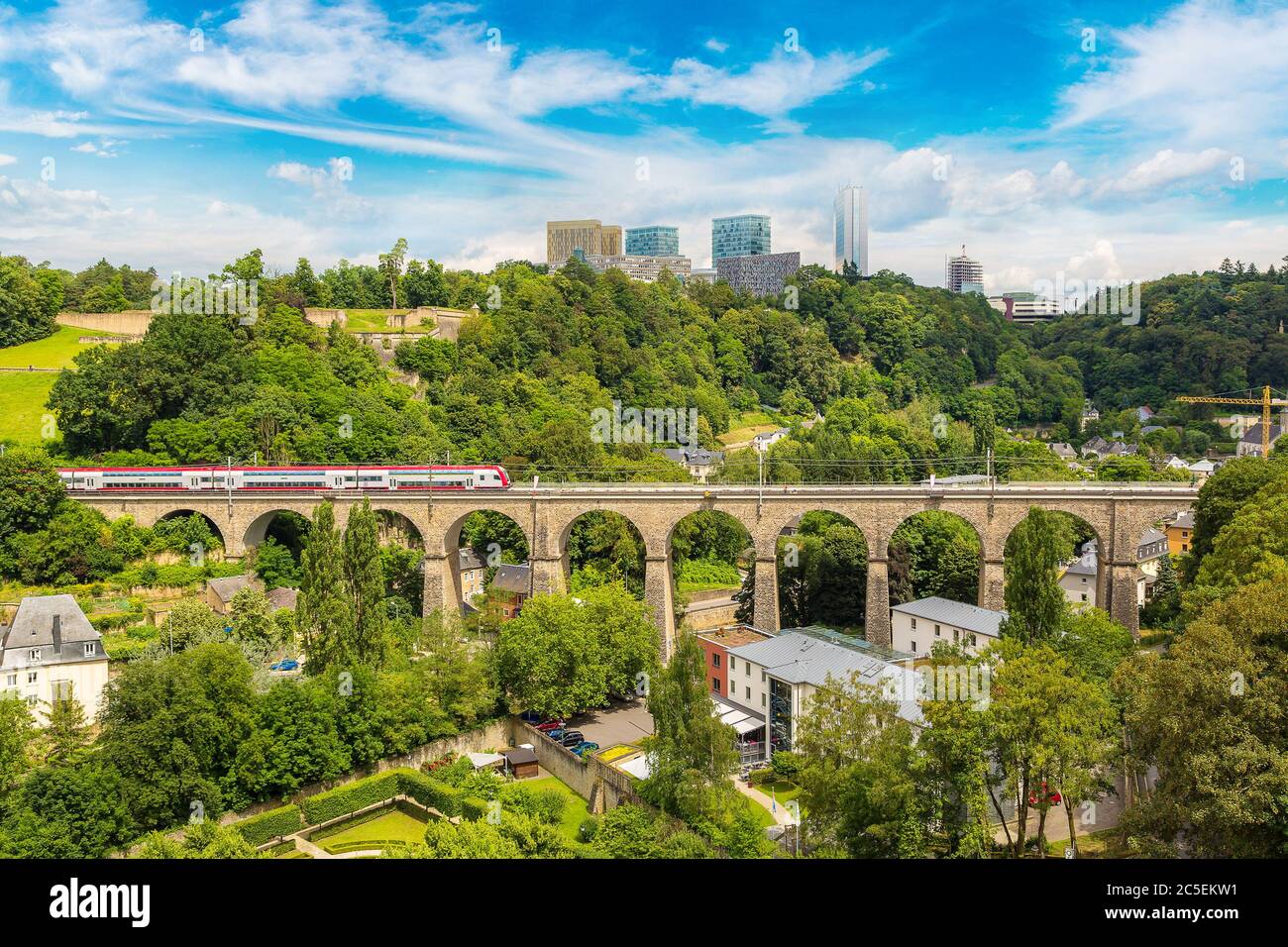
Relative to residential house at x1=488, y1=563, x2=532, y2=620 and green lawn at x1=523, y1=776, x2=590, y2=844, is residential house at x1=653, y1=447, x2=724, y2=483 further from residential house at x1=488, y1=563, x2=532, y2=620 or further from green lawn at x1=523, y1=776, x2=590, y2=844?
green lawn at x1=523, y1=776, x2=590, y2=844

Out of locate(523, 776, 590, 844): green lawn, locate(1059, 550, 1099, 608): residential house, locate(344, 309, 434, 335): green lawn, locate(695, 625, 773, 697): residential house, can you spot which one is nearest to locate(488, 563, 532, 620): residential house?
locate(695, 625, 773, 697): residential house

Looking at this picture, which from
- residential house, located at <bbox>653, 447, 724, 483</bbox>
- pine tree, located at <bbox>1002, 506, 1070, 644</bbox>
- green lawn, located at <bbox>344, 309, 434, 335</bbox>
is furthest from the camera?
green lawn, located at <bbox>344, 309, 434, 335</bbox>

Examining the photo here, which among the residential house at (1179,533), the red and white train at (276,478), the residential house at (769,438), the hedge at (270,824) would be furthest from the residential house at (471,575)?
the residential house at (1179,533)

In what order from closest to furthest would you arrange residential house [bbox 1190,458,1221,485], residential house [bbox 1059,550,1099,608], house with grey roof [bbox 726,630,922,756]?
house with grey roof [bbox 726,630,922,756] < residential house [bbox 1059,550,1099,608] < residential house [bbox 1190,458,1221,485]

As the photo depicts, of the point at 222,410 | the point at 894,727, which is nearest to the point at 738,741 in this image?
the point at 894,727

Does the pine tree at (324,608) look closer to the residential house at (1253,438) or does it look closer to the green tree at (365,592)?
the green tree at (365,592)
